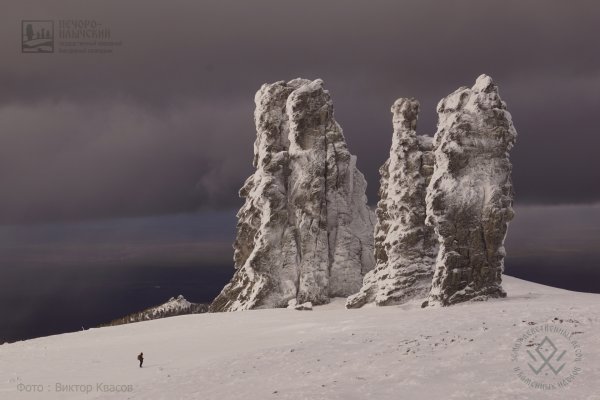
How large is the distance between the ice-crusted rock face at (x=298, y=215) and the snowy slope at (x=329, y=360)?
14.8 metres

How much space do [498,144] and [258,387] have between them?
84.5 ft

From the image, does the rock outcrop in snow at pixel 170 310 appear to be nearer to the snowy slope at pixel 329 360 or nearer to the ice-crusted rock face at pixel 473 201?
the snowy slope at pixel 329 360

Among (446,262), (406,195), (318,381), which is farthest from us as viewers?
(406,195)

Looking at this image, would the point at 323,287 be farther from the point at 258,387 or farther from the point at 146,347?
the point at 258,387

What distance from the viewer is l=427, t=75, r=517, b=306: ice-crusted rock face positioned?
3950cm

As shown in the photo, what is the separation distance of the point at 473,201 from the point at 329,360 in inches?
742

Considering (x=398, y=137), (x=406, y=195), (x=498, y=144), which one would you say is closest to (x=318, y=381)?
(x=498, y=144)

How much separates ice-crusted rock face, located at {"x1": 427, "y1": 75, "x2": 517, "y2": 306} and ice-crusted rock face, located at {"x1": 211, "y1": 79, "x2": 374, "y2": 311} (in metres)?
17.0

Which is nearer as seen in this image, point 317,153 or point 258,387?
point 258,387

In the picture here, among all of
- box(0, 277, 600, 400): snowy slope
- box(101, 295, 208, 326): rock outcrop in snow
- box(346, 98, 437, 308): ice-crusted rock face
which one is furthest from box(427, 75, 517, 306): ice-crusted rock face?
box(101, 295, 208, 326): rock outcrop in snow

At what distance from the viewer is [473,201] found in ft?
131

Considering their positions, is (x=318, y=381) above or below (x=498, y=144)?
below

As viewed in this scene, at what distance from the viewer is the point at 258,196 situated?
5647 centimetres

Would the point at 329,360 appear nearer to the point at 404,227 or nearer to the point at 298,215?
the point at 404,227
